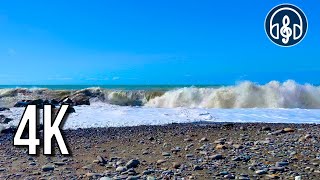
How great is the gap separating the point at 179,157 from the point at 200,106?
13.5 metres

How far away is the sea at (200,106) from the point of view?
11.3 m

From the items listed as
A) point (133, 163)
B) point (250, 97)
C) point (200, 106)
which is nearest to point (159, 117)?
point (133, 163)

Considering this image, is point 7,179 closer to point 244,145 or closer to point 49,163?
point 49,163

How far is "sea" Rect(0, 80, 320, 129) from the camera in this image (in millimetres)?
11328

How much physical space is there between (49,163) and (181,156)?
6.20 ft

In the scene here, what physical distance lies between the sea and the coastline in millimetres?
2600

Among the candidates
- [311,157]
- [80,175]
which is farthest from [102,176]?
[311,157]

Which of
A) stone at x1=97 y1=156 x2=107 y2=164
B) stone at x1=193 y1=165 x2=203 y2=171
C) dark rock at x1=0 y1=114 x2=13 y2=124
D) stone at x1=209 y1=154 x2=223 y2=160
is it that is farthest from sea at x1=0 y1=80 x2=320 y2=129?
stone at x1=193 y1=165 x2=203 y2=171

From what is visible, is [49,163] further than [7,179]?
Yes

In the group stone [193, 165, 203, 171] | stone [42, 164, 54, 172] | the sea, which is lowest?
stone [42, 164, 54, 172]

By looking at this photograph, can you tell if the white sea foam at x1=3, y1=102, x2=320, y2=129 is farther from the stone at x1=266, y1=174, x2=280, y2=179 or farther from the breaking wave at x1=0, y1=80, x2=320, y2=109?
the stone at x1=266, y1=174, x2=280, y2=179

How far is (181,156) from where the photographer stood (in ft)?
20.6

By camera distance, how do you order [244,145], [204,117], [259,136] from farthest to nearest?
[204,117] → [259,136] → [244,145]

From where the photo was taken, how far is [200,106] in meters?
19.7
